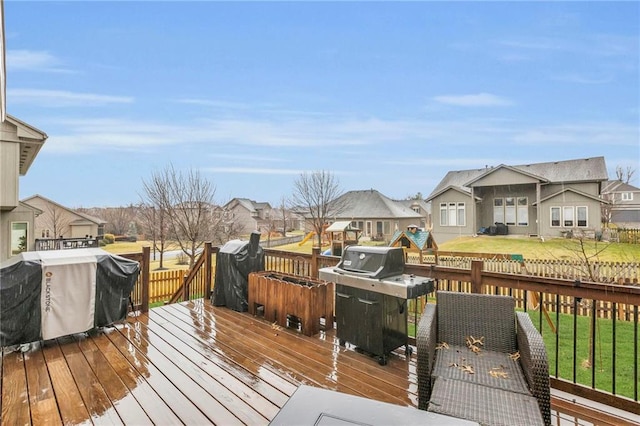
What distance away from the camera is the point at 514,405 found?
1.69 meters

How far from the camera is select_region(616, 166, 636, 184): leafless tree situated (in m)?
20.6

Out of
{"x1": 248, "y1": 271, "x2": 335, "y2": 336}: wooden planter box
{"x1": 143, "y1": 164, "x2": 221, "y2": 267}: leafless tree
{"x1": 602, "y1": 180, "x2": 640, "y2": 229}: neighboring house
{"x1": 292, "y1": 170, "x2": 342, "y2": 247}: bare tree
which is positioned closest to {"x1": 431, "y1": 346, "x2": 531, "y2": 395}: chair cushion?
{"x1": 248, "y1": 271, "x2": 335, "y2": 336}: wooden planter box

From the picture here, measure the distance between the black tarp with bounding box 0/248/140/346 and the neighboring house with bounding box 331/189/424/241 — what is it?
2070cm

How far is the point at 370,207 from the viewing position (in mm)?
25562

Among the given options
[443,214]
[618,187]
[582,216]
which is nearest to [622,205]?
[618,187]

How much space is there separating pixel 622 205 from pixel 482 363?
26936mm

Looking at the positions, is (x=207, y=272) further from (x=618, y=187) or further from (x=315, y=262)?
(x=618, y=187)

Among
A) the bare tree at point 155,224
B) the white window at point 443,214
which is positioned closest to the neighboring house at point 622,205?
the white window at point 443,214

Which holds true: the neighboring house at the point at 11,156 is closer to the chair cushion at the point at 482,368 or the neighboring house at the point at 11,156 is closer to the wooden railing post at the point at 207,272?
the wooden railing post at the point at 207,272

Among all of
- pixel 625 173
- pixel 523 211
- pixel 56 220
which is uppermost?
pixel 625 173

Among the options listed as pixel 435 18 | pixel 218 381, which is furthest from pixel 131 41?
pixel 218 381

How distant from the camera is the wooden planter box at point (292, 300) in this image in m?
3.65

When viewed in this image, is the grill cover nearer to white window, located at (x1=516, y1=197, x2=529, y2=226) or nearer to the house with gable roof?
white window, located at (x1=516, y1=197, x2=529, y2=226)

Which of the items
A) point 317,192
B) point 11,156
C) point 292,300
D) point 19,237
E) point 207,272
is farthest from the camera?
point 317,192
